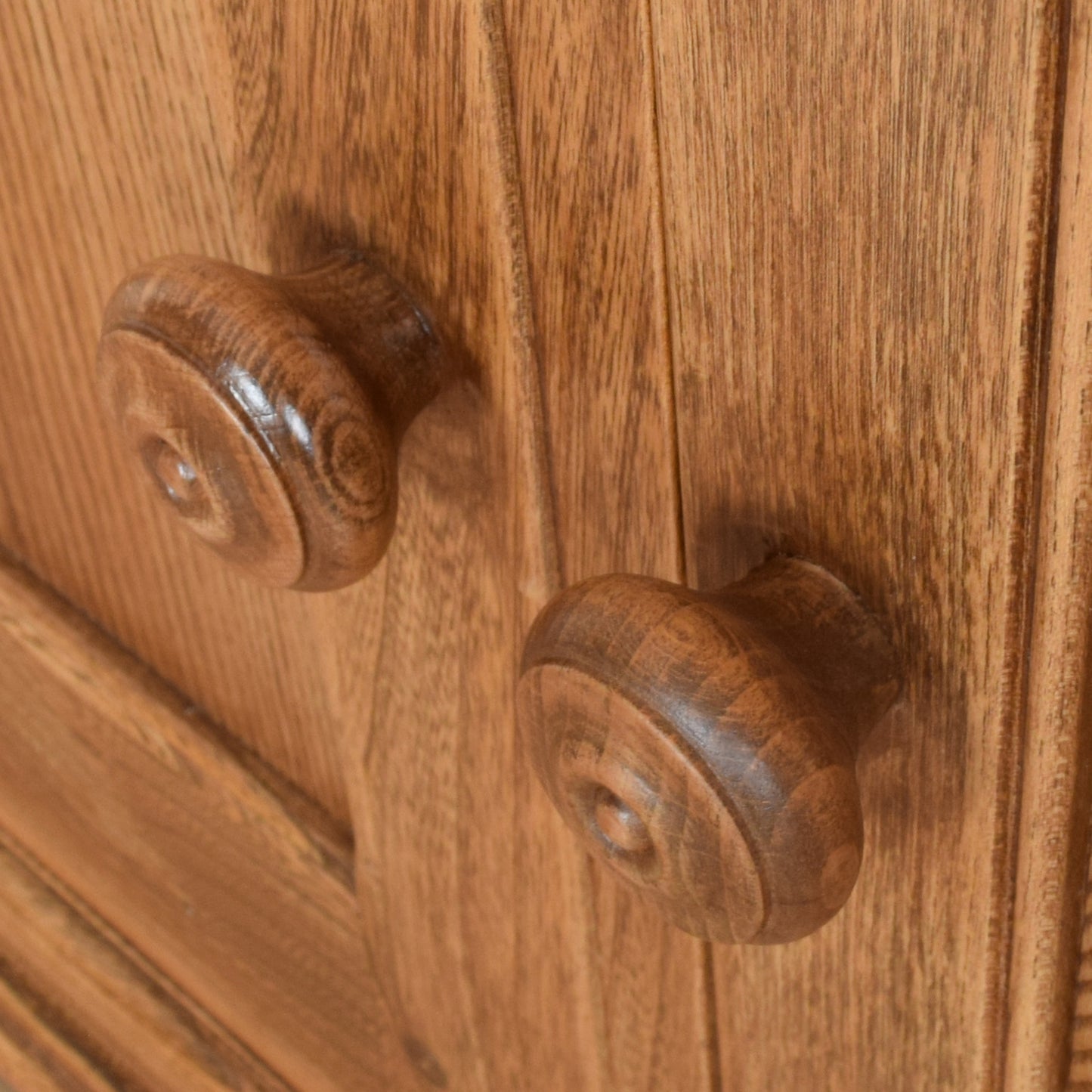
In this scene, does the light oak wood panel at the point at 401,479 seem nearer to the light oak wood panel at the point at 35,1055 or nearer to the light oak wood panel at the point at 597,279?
the light oak wood panel at the point at 597,279

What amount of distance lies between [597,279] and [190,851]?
14.7 inches

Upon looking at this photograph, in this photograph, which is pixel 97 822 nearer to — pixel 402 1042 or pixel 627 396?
pixel 402 1042

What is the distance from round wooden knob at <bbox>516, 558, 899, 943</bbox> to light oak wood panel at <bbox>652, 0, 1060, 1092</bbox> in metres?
0.02

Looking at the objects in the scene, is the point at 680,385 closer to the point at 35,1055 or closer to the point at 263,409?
the point at 263,409

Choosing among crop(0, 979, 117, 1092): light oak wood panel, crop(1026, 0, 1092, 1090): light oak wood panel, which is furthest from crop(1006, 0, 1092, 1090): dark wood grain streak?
crop(0, 979, 117, 1092): light oak wood panel

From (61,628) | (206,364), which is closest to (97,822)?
(61,628)

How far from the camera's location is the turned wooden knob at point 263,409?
0.94 feet

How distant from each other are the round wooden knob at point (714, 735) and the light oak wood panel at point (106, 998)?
43cm

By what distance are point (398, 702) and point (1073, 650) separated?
212mm

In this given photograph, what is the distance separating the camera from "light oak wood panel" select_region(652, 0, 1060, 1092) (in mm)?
225

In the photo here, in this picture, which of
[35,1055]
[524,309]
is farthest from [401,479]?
[35,1055]

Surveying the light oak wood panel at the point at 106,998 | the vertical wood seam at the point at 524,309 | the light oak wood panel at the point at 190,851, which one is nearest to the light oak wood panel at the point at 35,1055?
the light oak wood panel at the point at 106,998

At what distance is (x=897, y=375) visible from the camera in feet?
0.83

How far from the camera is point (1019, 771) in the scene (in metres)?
0.27
